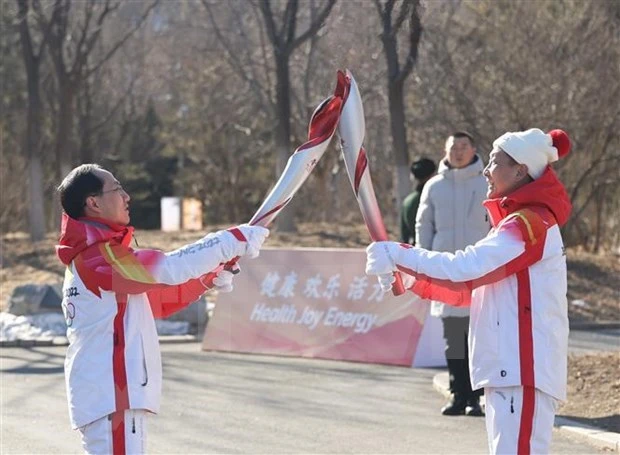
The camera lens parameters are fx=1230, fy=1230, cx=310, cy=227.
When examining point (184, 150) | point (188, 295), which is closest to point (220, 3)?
point (184, 150)

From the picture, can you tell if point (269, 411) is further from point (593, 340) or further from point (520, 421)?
point (593, 340)

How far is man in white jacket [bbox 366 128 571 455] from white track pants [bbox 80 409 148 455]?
46.4 inches

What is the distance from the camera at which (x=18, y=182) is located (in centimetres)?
3056

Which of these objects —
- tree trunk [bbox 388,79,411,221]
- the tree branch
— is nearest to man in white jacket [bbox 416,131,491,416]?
the tree branch

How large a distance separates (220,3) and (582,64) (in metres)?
8.48

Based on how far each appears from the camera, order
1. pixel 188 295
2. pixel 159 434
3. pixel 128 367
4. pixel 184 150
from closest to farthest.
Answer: pixel 128 367
pixel 188 295
pixel 159 434
pixel 184 150

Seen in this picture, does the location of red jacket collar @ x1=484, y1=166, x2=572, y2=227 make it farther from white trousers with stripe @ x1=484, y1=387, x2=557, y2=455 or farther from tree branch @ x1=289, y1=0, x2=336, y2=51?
tree branch @ x1=289, y1=0, x2=336, y2=51

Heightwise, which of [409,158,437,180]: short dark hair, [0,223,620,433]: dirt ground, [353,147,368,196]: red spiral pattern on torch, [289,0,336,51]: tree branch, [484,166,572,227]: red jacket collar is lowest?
[0,223,620,433]: dirt ground

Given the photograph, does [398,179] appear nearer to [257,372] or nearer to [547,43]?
[547,43]

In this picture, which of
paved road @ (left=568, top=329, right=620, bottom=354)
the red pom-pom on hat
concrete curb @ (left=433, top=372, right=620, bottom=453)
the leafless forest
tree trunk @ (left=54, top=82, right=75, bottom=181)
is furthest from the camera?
tree trunk @ (left=54, top=82, right=75, bottom=181)

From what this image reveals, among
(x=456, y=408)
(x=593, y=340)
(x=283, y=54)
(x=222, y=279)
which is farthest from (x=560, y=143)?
(x=283, y=54)

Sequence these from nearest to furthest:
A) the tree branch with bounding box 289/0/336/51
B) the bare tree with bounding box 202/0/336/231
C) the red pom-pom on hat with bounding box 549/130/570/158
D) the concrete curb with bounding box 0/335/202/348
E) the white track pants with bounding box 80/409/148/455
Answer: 1. the white track pants with bounding box 80/409/148/455
2. the red pom-pom on hat with bounding box 549/130/570/158
3. the concrete curb with bounding box 0/335/202/348
4. the tree branch with bounding box 289/0/336/51
5. the bare tree with bounding box 202/0/336/231

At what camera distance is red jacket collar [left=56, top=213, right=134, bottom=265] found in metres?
5.12

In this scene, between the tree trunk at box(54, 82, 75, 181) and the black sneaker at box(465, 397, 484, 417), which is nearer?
the black sneaker at box(465, 397, 484, 417)
